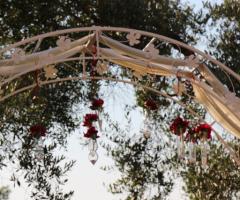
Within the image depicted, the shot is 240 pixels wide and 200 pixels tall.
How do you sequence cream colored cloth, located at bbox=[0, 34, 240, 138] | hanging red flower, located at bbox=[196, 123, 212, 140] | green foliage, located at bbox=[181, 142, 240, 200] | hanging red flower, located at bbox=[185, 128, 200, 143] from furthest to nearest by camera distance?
green foliage, located at bbox=[181, 142, 240, 200] < hanging red flower, located at bbox=[185, 128, 200, 143] < hanging red flower, located at bbox=[196, 123, 212, 140] < cream colored cloth, located at bbox=[0, 34, 240, 138]

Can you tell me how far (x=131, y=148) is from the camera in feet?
30.2

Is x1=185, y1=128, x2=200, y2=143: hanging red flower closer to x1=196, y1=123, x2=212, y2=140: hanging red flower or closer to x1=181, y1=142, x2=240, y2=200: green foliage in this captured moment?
x1=196, y1=123, x2=212, y2=140: hanging red flower

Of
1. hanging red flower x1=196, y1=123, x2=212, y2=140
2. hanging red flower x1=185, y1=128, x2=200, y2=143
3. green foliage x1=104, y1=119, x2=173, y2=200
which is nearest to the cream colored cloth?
hanging red flower x1=196, y1=123, x2=212, y2=140

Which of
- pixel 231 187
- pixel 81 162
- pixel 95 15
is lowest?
pixel 231 187

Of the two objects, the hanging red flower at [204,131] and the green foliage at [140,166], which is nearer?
the hanging red flower at [204,131]

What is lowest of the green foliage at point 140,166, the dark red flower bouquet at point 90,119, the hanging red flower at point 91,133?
the hanging red flower at point 91,133

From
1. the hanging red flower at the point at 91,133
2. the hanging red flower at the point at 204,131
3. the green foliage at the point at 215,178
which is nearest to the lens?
the hanging red flower at the point at 204,131

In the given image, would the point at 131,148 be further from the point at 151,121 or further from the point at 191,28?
the point at 191,28

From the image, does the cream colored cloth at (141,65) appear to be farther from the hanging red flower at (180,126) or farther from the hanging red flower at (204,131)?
the hanging red flower at (180,126)

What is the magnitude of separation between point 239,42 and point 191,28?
26.6 inches

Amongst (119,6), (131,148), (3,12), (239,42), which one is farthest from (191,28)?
(3,12)

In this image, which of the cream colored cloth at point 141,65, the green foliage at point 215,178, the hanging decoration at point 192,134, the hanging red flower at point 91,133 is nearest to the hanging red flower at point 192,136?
the hanging decoration at point 192,134

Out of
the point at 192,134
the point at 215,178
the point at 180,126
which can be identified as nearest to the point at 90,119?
the point at 180,126

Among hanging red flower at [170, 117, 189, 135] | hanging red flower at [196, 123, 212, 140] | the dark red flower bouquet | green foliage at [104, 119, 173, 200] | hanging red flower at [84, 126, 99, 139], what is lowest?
hanging red flower at [196, 123, 212, 140]
